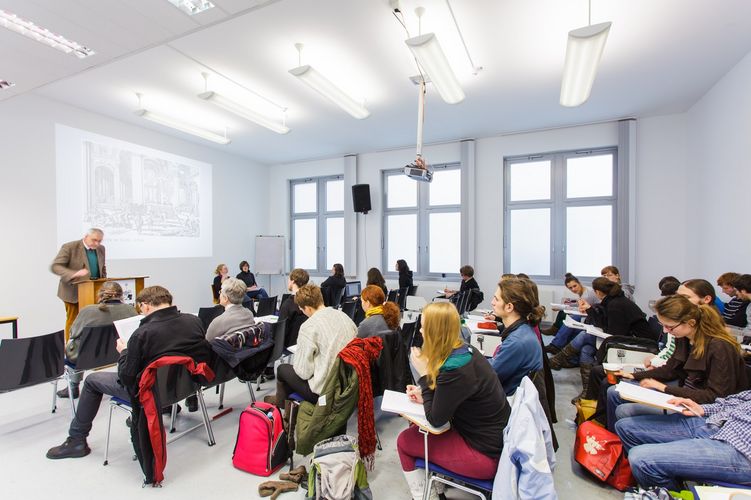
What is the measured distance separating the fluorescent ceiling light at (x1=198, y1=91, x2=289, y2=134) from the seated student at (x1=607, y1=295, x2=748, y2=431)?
512cm

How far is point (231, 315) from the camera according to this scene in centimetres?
299

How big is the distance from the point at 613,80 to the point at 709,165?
1976mm

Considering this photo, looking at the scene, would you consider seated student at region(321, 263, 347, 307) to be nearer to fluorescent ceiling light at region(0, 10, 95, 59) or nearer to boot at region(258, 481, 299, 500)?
boot at region(258, 481, 299, 500)

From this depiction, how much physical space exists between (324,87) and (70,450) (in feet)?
13.4

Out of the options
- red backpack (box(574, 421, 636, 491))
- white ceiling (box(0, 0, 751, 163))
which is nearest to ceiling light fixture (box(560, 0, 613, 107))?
white ceiling (box(0, 0, 751, 163))

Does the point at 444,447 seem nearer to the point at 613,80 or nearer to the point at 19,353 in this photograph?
the point at 19,353

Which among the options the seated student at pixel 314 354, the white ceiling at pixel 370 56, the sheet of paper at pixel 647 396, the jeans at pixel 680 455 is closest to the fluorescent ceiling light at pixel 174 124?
the white ceiling at pixel 370 56

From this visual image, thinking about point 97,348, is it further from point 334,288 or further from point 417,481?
point 334,288

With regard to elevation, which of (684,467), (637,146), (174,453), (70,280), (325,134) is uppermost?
(325,134)

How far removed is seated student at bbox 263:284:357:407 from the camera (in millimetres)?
2389

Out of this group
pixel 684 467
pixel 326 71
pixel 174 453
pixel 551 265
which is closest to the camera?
pixel 684 467

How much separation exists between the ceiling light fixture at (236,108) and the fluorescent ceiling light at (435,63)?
2.69 meters

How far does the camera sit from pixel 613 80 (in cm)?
485

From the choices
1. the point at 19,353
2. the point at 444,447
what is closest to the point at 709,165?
the point at 444,447
